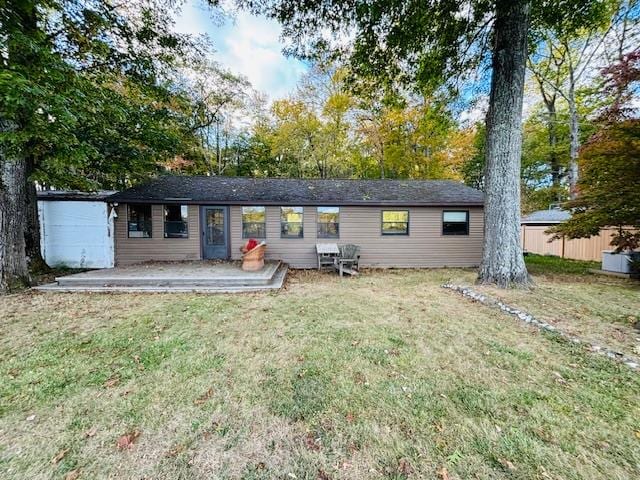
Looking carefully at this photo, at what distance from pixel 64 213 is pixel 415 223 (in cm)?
1195

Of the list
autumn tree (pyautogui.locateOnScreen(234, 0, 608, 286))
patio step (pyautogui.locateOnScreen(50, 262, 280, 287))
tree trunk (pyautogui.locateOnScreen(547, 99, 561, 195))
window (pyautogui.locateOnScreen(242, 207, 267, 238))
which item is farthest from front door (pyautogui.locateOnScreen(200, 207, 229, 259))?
tree trunk (pyautogui.locateOnScreen(547, 99, 561, 195))

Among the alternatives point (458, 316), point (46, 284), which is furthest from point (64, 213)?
point (458, 316)

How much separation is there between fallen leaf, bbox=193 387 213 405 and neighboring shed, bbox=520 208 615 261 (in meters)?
→ 12.4

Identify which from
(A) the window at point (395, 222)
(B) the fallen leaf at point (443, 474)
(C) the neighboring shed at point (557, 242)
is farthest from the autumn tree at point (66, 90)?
(C) the neighboring shed at point (557, 242)

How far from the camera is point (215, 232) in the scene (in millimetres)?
9828

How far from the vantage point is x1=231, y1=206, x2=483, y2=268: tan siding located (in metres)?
9.95

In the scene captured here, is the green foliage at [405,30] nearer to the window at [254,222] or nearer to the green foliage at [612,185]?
the green foliage at [612,185]

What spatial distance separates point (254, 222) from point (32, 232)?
6.34 metres

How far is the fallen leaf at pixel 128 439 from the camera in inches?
80.3

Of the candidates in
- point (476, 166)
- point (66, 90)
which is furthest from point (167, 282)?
point (476, 166)

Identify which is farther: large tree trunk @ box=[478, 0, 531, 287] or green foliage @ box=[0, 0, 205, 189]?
large tree trunk @ box=[478, 0, 531, 287]

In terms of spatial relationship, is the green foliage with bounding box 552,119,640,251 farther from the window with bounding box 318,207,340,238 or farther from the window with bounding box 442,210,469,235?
the window with bounding box 318,207,340,238

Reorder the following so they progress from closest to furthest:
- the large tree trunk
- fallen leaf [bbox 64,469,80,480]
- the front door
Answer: fallen leaf [bbox 64,469,80,480]
the large tree trunk
the front door

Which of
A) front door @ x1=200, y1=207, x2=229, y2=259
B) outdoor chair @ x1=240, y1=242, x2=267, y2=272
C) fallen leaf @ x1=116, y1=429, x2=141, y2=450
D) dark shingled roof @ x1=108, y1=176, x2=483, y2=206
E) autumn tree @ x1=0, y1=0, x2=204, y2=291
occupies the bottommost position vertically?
fallen leaf @ x1=116, y1=429, x2=141, y2=450
